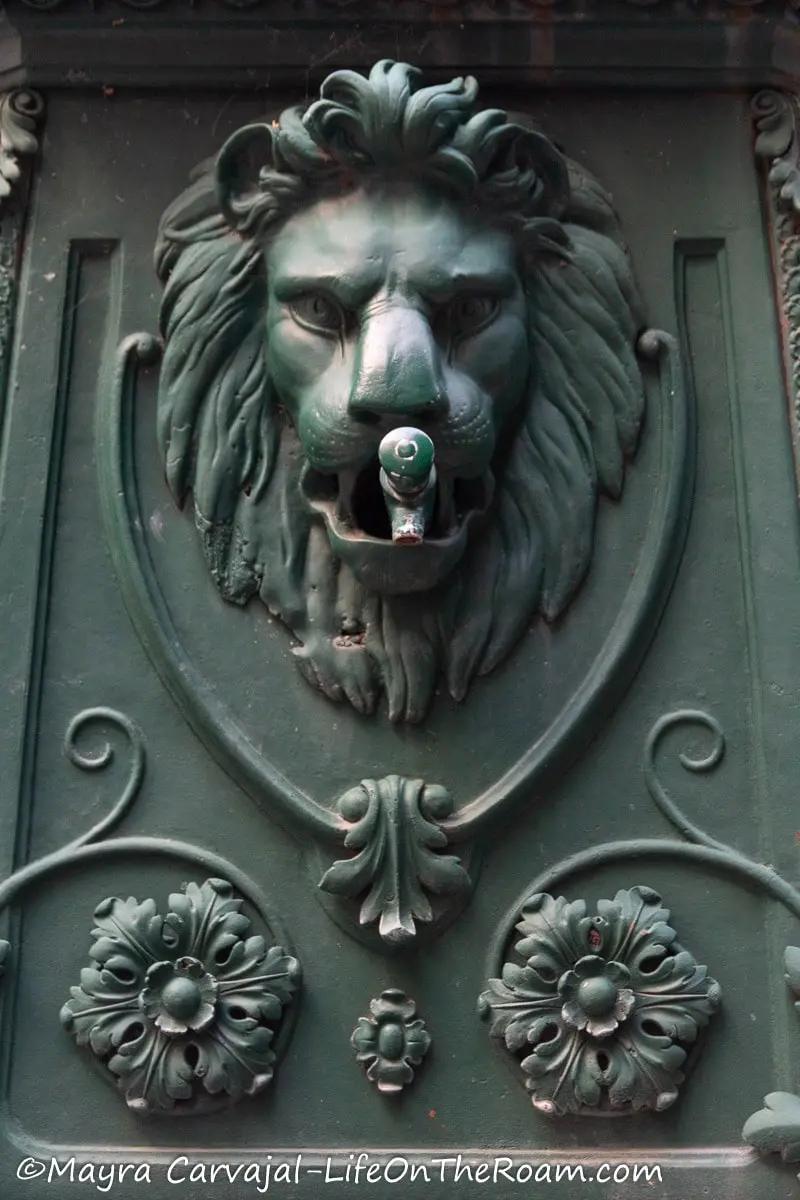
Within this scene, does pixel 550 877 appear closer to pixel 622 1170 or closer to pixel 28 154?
pixel 622 1170

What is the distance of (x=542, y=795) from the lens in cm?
254

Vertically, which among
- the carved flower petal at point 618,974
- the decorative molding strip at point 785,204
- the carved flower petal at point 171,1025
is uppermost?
the decorative molding strip at point 785,204

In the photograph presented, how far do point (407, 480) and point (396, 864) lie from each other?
58 centimetres

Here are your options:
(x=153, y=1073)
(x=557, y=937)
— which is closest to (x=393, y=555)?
(x=557, y=937)

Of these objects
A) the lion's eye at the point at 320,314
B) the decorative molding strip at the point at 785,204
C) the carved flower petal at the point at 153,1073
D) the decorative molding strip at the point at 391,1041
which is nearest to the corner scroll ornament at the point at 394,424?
the lion's eye at the point at 320,314

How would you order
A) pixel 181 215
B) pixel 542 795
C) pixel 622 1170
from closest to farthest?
1. pixel 622 1170
2. pixel 542 795
3. pixel 181 215

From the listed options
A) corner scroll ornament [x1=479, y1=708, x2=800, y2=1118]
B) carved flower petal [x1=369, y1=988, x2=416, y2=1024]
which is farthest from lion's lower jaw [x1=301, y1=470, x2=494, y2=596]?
carved flower petal [x1=369, y1=988, x2=416, y2=1024]

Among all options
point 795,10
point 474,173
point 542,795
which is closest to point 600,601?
point 542,795

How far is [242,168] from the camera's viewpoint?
2.69 meters

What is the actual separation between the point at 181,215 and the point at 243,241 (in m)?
0.14

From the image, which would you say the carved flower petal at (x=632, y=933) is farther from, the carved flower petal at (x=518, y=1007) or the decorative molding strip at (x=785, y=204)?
the decorative molding strip at (x=785, y=204)

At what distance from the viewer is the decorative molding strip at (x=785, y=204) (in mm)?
2719

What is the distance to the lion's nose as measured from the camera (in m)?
2.40

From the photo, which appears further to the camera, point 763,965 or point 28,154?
point 28,154
